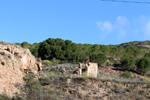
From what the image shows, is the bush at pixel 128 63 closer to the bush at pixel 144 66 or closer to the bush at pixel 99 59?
the bush at pixel 144 66

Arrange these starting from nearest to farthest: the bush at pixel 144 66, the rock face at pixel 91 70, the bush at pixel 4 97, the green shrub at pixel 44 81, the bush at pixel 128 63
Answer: the bush at pixel 4 97
the green shrub at pixel 44 81
the rock face at pixel 91 70
the bush at pixel 144 66
the bush at pixel 128 63

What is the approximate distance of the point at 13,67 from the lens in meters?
20.8

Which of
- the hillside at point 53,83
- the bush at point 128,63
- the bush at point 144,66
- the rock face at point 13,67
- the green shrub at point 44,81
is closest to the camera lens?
the rock face at point 13,67

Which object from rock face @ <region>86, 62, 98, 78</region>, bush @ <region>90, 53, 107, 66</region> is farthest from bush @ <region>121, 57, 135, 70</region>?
rock face @ <region>86, 62, 98, 78</region>

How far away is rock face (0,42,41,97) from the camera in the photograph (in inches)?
742

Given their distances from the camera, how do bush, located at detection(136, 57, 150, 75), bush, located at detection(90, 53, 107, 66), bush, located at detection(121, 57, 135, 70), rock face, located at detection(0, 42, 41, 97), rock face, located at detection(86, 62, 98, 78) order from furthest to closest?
bush, located at detection(121, 57, 135, 70) < bush, located at detection(90, 53, 107, 66) < bush, located at detection(136, 57, 150, 75) < rock face, located at detection(86, 62, 98, 78) < rock face, located at detection(0, 42, 41, 97)

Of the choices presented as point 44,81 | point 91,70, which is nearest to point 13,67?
point 44,81

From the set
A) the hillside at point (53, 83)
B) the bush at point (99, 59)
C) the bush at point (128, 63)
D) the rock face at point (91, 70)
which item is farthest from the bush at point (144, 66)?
the rock face at point (91, 70)

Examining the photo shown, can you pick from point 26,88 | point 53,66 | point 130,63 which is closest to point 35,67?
point 53,66

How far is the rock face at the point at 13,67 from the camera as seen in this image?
18.9m

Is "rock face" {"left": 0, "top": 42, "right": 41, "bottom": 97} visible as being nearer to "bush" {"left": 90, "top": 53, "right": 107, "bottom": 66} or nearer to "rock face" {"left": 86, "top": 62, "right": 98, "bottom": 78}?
"rock face" {"left": 86, "top": 62, "right": 98, "bottom": 78}

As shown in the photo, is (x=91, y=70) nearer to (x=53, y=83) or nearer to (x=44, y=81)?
(x=53, y=83)

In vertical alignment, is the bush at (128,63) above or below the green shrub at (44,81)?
above

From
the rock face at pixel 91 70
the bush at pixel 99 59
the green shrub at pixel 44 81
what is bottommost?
the green shrub at pixel 44 81
